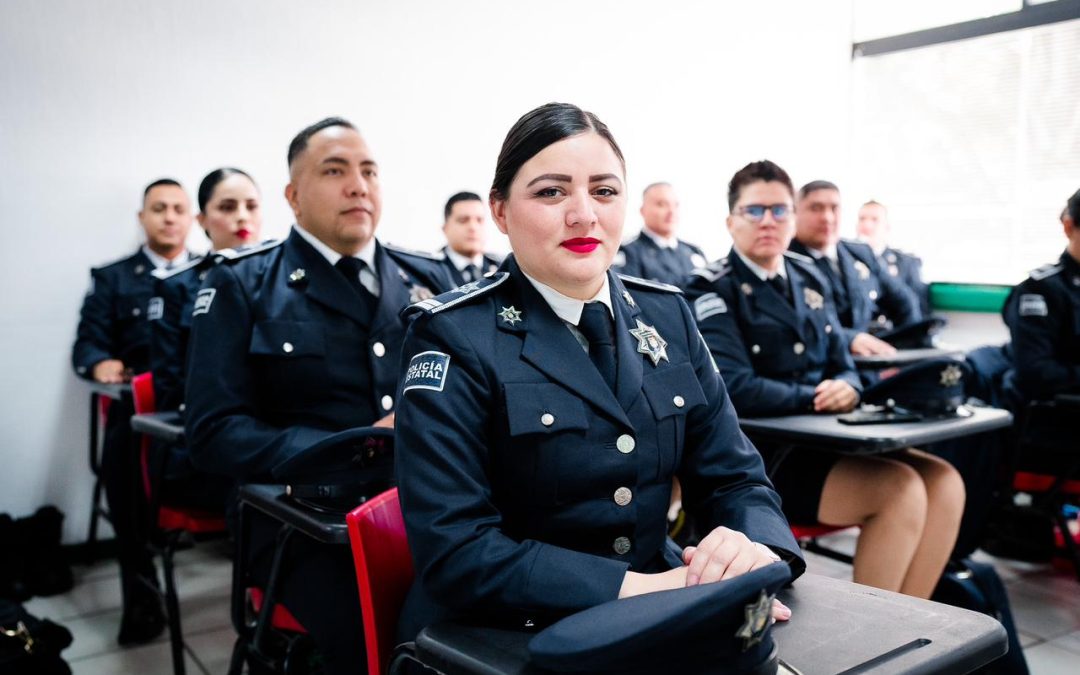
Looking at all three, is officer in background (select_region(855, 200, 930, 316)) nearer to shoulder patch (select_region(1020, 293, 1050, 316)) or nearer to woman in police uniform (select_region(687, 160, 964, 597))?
shoulder patch (select_region(1020, 293, 1050, 316))

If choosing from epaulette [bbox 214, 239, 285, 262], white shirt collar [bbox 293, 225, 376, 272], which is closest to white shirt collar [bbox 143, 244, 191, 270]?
epaulette [bbox 214, 239, 285, 262]

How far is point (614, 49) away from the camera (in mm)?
6203

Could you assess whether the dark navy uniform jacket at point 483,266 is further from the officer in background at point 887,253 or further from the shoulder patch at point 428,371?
the shoulder patch at point 428,371

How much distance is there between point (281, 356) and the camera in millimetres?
2135

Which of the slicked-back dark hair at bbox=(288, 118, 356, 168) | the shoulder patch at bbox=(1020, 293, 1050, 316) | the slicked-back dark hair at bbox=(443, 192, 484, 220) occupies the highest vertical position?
the slicked-back dark hair at bbox=(288, 118, 356, 168)

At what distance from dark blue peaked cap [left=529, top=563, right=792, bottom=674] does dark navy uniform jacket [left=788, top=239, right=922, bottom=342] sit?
10.6ft

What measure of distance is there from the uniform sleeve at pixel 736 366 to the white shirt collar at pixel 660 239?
3.36m

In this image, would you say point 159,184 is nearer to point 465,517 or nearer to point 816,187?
point 816,187

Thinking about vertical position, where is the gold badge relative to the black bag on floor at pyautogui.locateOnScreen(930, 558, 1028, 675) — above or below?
above

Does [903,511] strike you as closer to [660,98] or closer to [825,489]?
[825,489]

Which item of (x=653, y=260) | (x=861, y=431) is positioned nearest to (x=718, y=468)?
(x=861, y=431)

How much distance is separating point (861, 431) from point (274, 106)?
345cm

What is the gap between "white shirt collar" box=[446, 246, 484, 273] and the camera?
5.20 metres

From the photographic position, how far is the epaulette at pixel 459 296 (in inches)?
53.2
